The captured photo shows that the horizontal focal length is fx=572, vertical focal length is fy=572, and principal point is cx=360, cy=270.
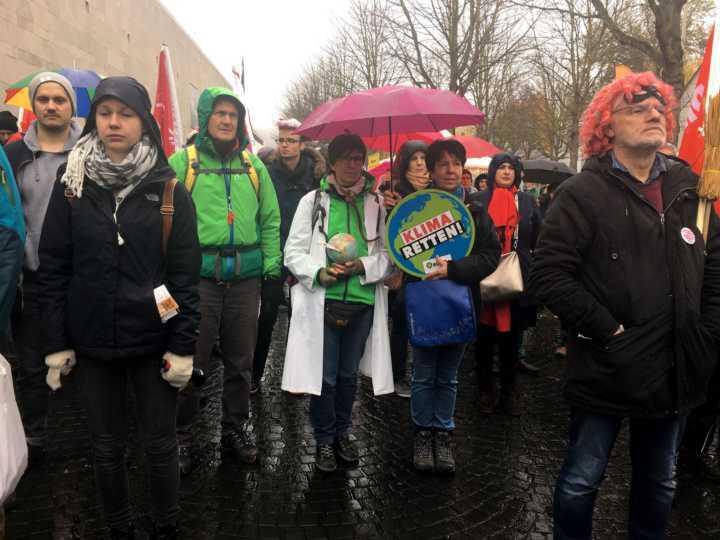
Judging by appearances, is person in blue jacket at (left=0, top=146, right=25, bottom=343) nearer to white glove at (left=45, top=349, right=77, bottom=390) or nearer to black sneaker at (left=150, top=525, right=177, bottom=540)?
white glove at (left=45, top=349, right=77, bottom=390)

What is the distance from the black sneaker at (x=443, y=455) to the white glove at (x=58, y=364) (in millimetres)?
2137

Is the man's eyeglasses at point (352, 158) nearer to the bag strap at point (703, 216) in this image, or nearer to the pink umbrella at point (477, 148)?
the bag strap at point (703, 216)

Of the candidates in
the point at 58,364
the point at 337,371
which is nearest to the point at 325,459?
the point at 337,371

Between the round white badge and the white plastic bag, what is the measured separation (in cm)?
257

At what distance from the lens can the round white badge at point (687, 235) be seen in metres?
2.16

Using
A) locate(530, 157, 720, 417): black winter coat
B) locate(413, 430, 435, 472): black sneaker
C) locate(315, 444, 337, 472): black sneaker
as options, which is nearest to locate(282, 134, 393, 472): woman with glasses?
locate(315, 444, 337, 472): black sneaker

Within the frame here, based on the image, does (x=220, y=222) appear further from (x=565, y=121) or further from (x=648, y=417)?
(x=565, y=121)

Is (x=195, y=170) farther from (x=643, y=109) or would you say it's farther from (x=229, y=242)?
(x=643, y=109)

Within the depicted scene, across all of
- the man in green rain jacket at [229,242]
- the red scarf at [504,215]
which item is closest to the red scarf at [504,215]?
the red scarf at [504,215]

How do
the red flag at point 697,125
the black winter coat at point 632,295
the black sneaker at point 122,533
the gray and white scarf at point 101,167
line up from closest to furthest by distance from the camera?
the black winter coat at point 632,295, the gray and white scarf at point 101,167, the black sneaker at point 122,533, the red flag at point 697,125

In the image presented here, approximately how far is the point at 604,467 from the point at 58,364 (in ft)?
7.39

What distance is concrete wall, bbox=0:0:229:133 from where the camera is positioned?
10773mm

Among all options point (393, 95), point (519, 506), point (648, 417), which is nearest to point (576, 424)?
point (648, 417)

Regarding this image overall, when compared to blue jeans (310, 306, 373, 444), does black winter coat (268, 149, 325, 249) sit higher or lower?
higher
